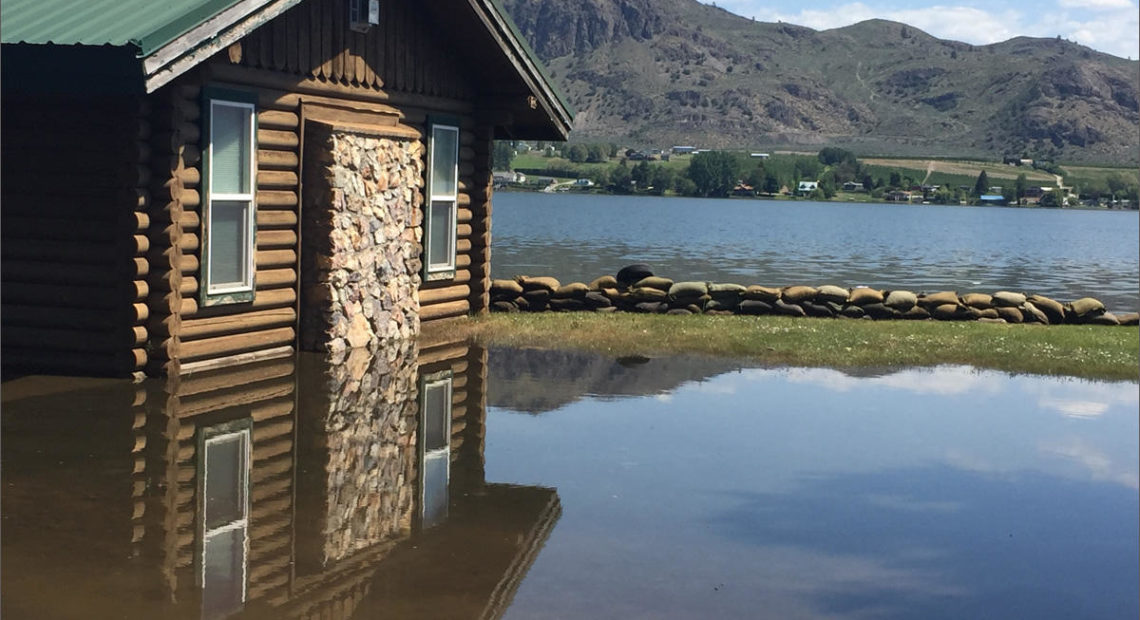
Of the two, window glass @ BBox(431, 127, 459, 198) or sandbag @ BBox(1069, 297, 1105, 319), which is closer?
window glass @ BBox(431, 127, 459, 198)

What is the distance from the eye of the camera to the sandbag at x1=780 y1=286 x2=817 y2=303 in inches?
969

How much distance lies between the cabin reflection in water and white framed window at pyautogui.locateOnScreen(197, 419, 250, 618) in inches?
0.7

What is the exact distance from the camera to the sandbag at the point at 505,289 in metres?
24.6

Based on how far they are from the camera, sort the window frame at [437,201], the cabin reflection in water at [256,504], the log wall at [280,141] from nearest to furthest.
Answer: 1. the cabin reflection in water at [256,504]
2. the log wall at [280,141]
3. the window frame at [437,201]

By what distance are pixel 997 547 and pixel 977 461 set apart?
3.06 metres

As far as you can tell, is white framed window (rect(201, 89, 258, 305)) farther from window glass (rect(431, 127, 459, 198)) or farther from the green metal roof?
window glass (rect(431, 127, 459, 198))

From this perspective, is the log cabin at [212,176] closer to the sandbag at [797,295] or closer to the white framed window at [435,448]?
Result: the white framed window at [435,448]

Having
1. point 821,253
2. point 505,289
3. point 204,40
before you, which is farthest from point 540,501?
point 821,253

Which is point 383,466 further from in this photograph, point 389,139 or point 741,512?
point 389,139

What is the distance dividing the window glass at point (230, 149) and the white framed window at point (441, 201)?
4637 millimetres

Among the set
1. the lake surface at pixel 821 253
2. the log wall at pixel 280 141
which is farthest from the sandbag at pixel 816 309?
the lake surface at pixel 821 253

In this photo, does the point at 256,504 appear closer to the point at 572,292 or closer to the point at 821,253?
the point at 572,292

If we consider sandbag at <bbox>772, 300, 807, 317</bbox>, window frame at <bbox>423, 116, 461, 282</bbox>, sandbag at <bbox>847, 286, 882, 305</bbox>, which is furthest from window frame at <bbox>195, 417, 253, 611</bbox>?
sandbag at <bbox>847, 286, 882, 305</bbox>

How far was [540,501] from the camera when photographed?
424 inches
